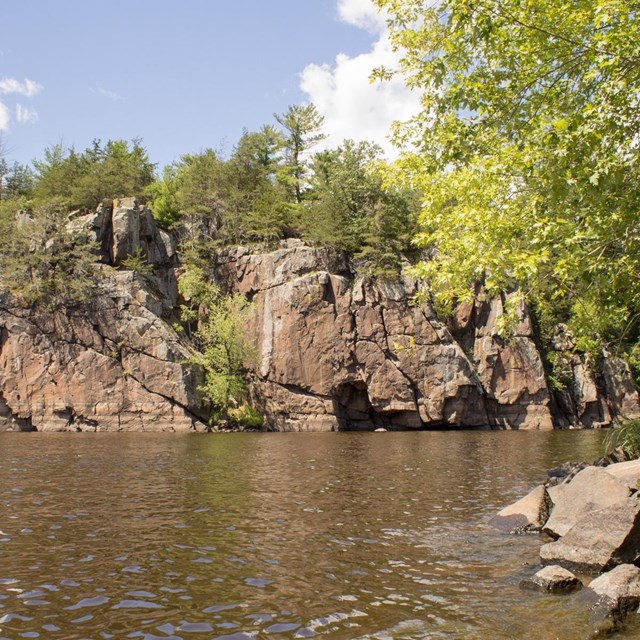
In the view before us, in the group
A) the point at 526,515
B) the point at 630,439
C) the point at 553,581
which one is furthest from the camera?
the point at 630,439

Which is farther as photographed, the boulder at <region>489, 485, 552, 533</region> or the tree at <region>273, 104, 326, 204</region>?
the tree at <region>273, 104, 326, 204</region>

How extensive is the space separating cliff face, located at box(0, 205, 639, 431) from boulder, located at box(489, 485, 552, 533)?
35672mm

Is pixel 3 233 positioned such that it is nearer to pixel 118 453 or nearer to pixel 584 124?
pixel 118 453

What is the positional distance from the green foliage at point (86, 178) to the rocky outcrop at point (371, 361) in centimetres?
1751

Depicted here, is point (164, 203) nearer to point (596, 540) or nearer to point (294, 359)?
point (294, 359)

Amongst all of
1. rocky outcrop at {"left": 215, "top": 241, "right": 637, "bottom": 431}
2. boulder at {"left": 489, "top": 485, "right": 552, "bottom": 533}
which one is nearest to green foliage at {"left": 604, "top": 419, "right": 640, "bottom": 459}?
boulder at {"left": 489, "top": 485, "right": 552, "bottom": 533}

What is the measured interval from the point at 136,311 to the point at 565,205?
1672 inches

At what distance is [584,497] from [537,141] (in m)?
7.28

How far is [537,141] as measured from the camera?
12148mm

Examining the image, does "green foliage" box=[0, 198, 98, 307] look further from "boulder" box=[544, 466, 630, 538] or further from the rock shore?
"boulder" box=[544, 466, 630, 538]

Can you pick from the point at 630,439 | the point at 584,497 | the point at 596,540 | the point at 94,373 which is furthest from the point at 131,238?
the point at 596,540

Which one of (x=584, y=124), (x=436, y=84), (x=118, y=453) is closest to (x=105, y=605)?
(x=584, y=124)

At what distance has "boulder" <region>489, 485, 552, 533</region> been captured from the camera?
41.7ft

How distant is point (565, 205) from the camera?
43.7 ft
